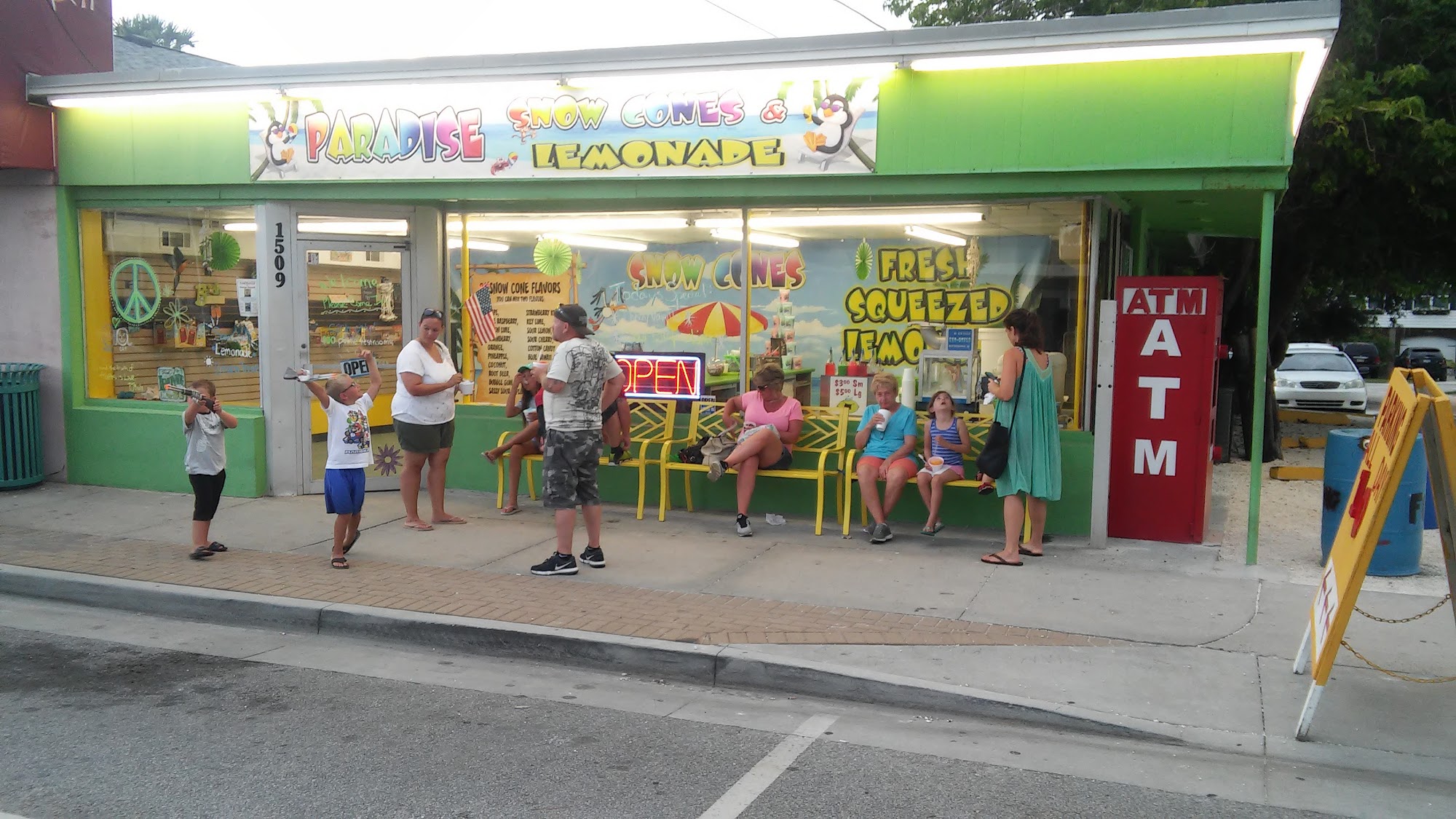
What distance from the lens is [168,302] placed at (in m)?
11.0

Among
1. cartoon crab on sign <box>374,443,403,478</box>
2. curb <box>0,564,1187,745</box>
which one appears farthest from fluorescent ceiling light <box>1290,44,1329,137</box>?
cartoon crab on sign <box>374,443,403,478</box>

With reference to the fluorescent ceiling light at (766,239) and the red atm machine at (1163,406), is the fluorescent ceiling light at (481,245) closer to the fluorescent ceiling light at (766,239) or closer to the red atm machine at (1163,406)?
the fluorescent ceiling light at (766,239)

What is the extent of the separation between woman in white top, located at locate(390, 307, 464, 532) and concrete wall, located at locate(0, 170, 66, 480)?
4.31 meters

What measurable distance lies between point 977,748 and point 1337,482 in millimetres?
4349

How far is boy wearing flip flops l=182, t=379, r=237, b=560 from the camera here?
7.96m

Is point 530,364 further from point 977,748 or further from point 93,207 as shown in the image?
point 977,748

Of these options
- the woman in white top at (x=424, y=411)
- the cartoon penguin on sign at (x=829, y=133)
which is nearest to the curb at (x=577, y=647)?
the woman in white top at (x=424, y=411)

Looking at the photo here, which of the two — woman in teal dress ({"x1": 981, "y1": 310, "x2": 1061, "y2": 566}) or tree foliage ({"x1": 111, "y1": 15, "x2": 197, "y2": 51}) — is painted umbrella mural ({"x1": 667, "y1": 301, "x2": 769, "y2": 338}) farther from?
tree foliage ({"x1": 111, "y1": 15, "x2": 197, "y2": 51})

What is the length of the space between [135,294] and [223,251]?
1107mm

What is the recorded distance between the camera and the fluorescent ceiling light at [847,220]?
9.28 meters

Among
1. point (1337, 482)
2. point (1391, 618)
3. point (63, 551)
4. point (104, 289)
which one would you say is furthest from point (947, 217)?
point (104, 289)

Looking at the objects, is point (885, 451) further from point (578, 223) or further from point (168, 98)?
point (168, 98)

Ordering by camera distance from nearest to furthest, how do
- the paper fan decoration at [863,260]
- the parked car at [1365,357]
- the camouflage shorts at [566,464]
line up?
the camouflage shorts at [566,464], the paper fan decoration at [863,260], the parked car at [1365,357]

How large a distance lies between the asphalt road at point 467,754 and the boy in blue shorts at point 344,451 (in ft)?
5.76
